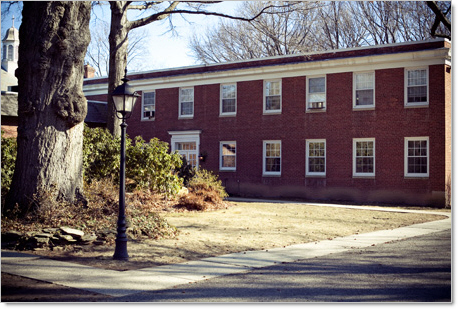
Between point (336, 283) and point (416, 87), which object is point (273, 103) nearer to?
point (416, 87)

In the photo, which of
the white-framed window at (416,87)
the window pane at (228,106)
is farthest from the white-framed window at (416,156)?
the window pane at (228,106)

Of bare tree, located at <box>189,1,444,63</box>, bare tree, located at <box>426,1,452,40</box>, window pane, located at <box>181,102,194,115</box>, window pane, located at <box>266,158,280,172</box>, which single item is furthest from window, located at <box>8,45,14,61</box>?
bare tree, located at <box>426,1,452,40</box>

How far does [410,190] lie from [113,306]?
62.5ft

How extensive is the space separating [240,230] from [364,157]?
12394 mm

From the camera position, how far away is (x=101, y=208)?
478 inches

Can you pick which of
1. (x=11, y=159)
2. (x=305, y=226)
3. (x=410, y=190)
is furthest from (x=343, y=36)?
Result: (x=11, y=159)

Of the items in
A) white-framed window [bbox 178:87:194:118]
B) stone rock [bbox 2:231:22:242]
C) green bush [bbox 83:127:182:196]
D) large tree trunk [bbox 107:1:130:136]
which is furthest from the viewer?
white-framed window [bbox 178:87:194:118]

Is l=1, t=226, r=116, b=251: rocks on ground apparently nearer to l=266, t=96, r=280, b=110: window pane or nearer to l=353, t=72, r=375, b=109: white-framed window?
l=353, t=72, r=375, b=109: white-framed window

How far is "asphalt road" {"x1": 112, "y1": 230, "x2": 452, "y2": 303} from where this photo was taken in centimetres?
663

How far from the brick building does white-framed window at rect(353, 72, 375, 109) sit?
46 millimetres

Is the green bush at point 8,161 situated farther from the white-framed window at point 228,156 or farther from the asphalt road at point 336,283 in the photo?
the white-framed window at point 228,156

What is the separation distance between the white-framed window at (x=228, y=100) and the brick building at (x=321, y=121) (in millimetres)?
56

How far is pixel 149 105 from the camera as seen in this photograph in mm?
31031

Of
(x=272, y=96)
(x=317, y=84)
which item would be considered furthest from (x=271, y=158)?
(x=317, y=84)
